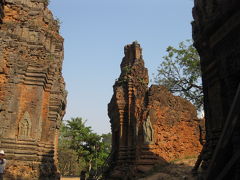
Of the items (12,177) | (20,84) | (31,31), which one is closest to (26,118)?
(20,84)

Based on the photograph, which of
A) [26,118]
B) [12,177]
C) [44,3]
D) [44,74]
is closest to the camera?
[12,177]

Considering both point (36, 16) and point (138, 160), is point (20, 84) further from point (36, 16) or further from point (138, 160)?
point (138, 160)

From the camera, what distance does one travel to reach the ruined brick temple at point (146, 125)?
13484mm

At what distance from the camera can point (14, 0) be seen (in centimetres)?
Result: 1281

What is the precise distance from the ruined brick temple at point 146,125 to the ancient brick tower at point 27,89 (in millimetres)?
3752

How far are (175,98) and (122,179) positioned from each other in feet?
15.8

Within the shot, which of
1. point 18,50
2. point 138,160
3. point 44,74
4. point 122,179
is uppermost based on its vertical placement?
point 18,50

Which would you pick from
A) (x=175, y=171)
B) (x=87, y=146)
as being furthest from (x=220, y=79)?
(x=87, y=146)

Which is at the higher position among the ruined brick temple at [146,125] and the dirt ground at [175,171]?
the ruined brick temple at [146,125]

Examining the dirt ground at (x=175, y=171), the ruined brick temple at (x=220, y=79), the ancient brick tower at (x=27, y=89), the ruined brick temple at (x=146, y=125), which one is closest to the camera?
the ruined brick temple at (x=220, y=79)

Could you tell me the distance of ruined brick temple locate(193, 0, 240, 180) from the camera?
4.62 metres

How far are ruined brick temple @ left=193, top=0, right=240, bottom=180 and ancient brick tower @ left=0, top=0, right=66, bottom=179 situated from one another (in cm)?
666

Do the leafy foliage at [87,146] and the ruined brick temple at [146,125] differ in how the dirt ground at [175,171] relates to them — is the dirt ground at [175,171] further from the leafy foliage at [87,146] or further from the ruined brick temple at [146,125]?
the leafy foliage at [87,146]

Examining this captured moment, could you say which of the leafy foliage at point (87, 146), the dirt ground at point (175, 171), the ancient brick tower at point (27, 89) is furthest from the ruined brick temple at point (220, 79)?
the leafy foliage at point (87, 146)
